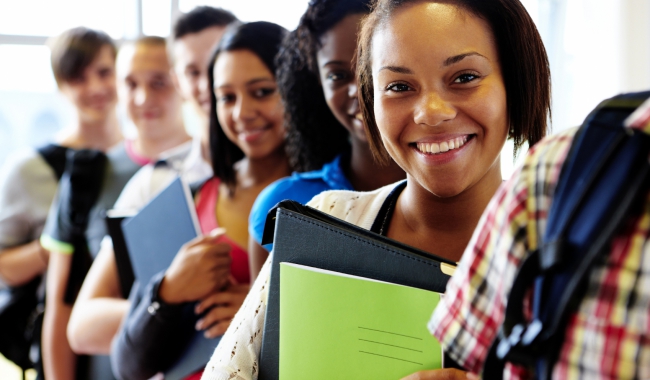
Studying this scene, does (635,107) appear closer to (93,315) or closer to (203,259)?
(203,259)

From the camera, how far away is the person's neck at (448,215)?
1.03 metres

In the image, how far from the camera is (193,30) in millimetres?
2201

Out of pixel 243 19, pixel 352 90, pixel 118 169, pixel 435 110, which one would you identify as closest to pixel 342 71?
pixel 352 90

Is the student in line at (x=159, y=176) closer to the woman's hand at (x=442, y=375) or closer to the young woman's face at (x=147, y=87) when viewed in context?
the young woman's face at (x=147, y=87)

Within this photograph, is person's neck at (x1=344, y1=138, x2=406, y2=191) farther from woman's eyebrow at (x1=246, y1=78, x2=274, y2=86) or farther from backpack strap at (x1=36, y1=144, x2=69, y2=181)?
backpack strap at (x1=36, y1=144, x2=69, y2=181)

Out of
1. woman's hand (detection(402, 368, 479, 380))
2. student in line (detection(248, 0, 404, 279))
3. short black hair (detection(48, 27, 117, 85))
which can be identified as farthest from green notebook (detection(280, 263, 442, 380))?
short black hair (detection(48, 27, 117, 85))

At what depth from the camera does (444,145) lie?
3.10ft

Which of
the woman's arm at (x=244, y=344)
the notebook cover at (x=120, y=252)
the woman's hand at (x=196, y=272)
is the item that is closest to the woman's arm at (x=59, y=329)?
the notebook cover at (x=120, y=252)

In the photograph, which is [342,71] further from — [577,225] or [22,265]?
[22,265]

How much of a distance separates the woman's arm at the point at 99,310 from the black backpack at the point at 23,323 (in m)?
0.47

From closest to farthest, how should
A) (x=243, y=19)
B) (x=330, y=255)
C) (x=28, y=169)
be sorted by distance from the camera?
1. (x=330, y=255)
2. (x=28, y=169)
3. (x=243, y=19)

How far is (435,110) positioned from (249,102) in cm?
86

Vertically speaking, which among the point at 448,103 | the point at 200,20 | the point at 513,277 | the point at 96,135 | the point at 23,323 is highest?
the point at 200,20

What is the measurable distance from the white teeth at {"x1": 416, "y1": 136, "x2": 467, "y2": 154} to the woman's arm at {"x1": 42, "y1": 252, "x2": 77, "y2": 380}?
1500 millimetres
